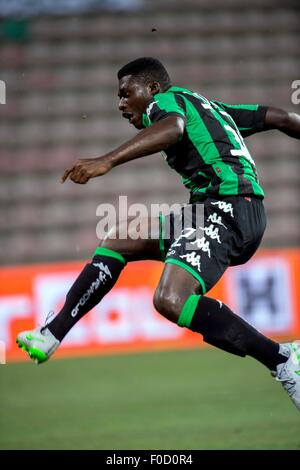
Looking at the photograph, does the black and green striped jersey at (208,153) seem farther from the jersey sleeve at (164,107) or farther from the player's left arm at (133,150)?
the player's left arm at (133,150)

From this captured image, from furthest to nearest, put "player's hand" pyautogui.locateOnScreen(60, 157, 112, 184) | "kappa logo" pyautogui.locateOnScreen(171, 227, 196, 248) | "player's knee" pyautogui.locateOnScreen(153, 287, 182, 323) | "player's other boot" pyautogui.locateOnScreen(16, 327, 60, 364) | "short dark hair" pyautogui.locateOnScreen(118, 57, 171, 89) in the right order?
1. "short dark hair" pyautogui.locateOnScreen(118, 57, 171, 89)
2. "player's other boot" pyautogui.locateOnScreen(16, 327, 60, 364)
3. "kappa logo" pyautogui.locateOnScreen(171, 227, 196, 248)
4. "player's knee" pyautogui.locateOnScreen(153, 287, 182, 323)
5. "player's hand" pyautogui.locateOnScreen(60, 157, 112, 184)

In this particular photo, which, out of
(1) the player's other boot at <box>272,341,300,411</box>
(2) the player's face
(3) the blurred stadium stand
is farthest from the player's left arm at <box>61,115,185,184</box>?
(3) the blurred stadium stand

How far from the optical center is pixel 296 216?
1196 centimetres

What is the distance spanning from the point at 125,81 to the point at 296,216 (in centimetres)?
853

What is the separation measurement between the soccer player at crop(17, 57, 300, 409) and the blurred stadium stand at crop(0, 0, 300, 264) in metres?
7.84

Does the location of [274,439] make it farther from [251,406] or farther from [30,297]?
[30,297]

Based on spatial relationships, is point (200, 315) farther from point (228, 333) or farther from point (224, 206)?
point (224, 206)

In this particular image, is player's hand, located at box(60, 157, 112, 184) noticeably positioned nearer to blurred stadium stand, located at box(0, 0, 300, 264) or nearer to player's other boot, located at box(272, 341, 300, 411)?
player's other boot, located at box(272, 341, 300, 411)

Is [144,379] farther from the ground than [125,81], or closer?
closer

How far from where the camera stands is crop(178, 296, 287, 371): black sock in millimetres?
3391

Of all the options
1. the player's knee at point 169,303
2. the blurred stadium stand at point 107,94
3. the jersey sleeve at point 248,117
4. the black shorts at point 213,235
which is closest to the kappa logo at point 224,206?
the black shorts at point 213,235

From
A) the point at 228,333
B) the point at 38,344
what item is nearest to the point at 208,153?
the point at 228,333

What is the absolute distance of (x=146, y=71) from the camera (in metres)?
3.79

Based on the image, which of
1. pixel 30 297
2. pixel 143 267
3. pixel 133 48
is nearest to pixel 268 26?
pixel 133 48
